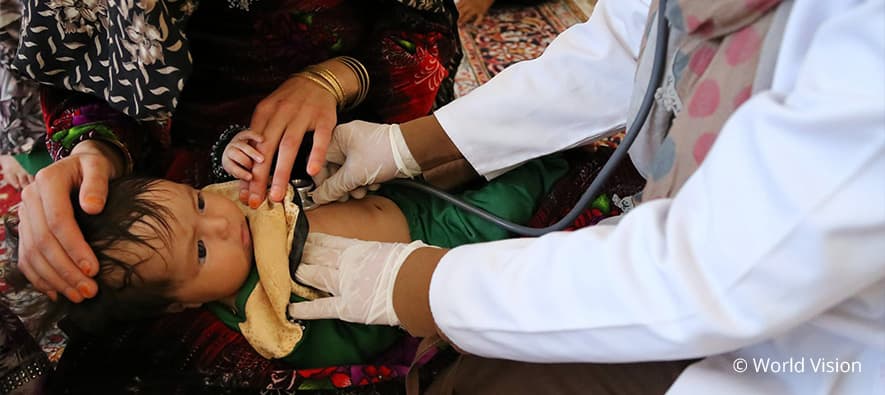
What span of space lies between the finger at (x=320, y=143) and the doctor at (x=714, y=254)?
0.14 metres

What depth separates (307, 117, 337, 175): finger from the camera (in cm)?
107

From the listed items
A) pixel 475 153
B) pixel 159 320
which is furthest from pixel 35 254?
pixel 475 153

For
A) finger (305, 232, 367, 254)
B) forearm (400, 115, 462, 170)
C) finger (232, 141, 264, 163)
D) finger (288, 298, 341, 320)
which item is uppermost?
finger (232, 141, 264, 163)

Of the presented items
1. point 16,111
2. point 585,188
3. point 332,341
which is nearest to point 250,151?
point 332,341

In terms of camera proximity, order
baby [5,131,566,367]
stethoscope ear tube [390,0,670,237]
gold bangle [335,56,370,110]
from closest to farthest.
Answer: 1. stethoscope ear tube [390,0,670,237]
2. baby [5,131,566,367]
3. gold bangle [335,56,370,110]

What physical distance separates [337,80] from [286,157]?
0.79 ft

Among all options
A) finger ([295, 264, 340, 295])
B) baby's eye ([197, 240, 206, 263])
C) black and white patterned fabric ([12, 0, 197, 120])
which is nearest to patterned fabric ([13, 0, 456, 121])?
black and white patterned fabric ([12, 0, 197, 120])

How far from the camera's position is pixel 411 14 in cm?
132

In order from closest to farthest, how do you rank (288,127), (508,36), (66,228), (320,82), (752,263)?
(752,263)
(66,228)
(288,127)
(320,82)
(508,36)

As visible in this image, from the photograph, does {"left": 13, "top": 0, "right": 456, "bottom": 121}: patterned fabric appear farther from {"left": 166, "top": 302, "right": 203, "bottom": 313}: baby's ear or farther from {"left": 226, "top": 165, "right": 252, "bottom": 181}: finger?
{"left": 166, "top": 302, "right": 203, "bottom": 313}: baby's ear

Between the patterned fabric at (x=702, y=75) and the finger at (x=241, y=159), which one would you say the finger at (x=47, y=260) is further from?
the patterned fabric at (x=702, y=75)

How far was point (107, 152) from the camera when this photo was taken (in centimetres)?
109

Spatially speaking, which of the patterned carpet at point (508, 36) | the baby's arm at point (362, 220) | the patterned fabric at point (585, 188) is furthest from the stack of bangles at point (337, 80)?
the patterned carpet at point (508, 36)

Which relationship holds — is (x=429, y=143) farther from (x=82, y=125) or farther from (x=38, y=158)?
(x=38, y=158)
